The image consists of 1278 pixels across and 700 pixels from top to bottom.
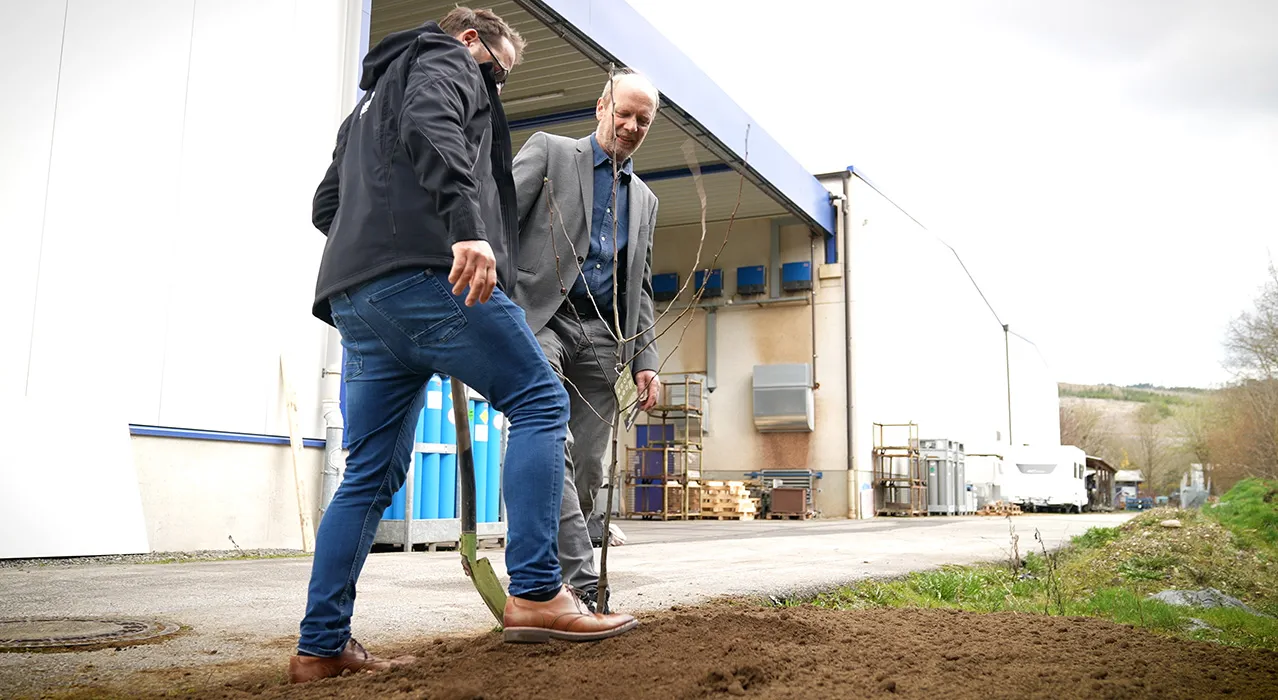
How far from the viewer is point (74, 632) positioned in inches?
116

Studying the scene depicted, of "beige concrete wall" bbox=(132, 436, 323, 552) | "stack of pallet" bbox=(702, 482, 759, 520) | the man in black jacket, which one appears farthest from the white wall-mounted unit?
the man in black jacket

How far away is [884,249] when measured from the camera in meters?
22.6

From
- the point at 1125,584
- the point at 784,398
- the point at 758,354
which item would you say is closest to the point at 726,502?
the point at 784,398

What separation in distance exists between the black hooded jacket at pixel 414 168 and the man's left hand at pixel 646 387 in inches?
37.4

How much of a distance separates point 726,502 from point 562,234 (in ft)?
55.0

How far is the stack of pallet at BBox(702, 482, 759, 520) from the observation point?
19.4 metres

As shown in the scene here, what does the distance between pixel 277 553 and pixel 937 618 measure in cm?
529

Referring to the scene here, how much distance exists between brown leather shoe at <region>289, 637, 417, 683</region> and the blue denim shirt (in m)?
1.32

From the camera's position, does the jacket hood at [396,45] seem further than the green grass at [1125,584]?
No

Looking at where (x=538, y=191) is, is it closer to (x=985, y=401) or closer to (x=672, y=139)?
(x=672, y=139)

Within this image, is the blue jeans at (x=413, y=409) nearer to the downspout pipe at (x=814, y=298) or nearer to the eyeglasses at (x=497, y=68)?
the eyeglasses at (x=497, y=68)

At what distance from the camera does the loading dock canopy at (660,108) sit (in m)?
11.6

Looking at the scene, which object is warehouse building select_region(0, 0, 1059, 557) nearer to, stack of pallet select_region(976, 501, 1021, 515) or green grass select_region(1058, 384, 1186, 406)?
stack of pallet select_region(976, 501, 1021, 515)

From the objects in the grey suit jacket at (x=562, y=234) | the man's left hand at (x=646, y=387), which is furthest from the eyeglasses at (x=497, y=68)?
the man's left hand at (x=646, y=387)
